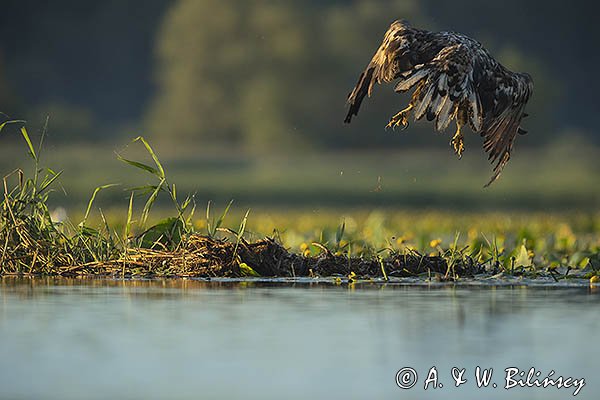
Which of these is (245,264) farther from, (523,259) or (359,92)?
(523,259)

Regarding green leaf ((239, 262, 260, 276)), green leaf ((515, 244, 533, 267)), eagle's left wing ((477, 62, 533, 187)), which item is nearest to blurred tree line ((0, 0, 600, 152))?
eagle's left wing ((477, 62, 533, 187))

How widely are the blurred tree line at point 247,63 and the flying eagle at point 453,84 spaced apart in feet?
108

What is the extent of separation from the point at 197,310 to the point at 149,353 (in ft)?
4.02

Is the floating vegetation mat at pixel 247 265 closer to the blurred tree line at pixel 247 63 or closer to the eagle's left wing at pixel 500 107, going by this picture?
the eagle's left wing at pixel 500 107

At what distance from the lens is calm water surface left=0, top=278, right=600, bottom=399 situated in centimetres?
411

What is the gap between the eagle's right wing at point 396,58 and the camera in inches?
307

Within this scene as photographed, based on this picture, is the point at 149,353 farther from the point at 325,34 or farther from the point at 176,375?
the point at 325,34

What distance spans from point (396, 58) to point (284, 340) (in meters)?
3.21

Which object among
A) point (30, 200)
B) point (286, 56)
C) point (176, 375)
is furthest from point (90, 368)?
point (286, 56)

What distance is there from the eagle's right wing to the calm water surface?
1.37 meters

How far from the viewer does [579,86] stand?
5659 centimetres

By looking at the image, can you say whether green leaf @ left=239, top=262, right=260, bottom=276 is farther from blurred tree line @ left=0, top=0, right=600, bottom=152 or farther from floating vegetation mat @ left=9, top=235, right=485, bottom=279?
blurred tree line @ left=0, top=0, right=600, bottom=152

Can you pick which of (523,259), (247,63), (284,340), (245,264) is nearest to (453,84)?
(523,259)

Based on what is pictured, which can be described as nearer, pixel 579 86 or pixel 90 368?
pixel 90 368
